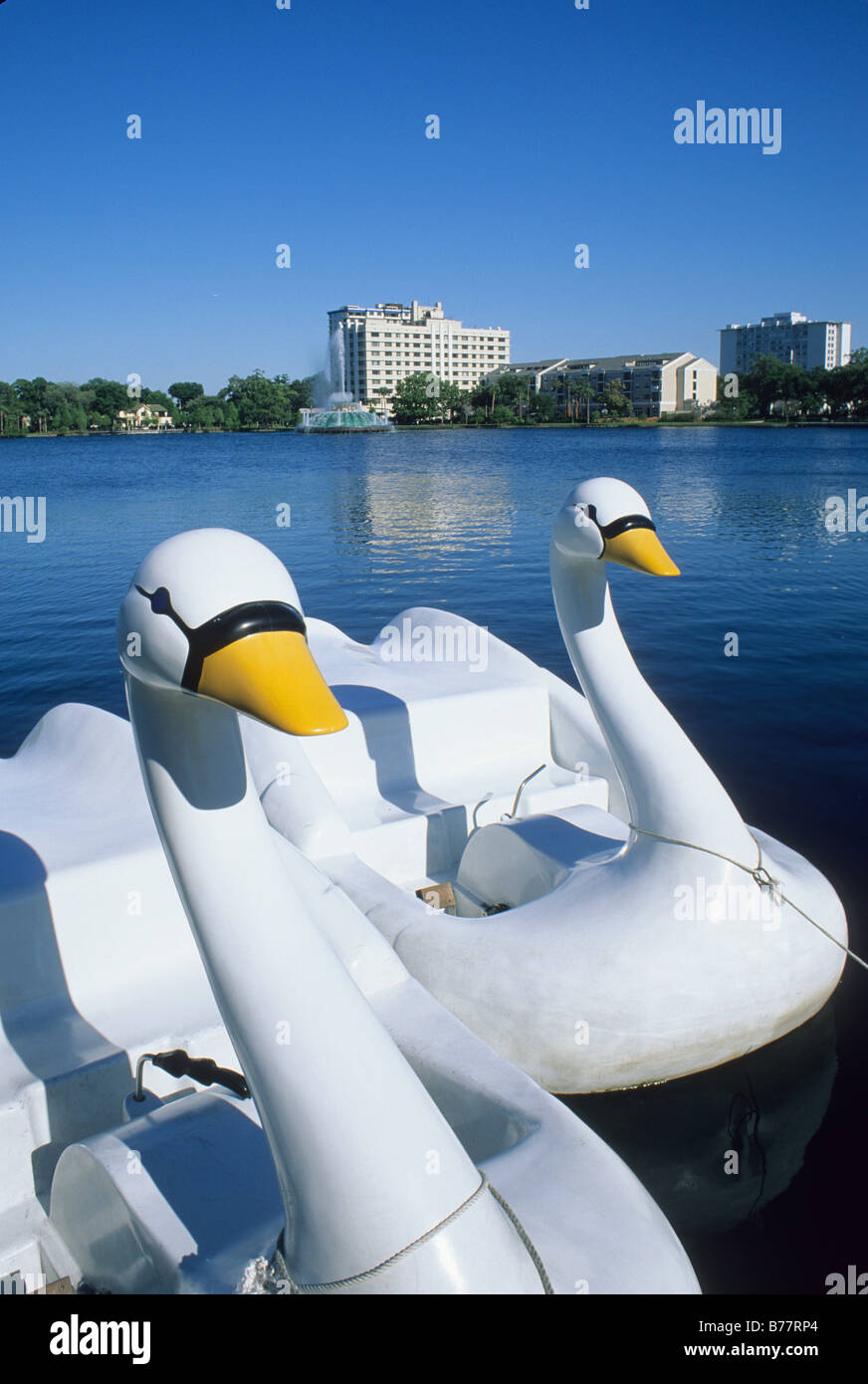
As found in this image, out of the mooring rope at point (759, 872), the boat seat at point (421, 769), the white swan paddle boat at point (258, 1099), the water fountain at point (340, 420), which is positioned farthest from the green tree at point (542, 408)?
the white swan paddle boat at point (258, 1099)

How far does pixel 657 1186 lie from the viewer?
482 cm

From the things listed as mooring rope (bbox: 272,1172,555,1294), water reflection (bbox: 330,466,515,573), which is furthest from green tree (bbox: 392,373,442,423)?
mooring rope (bbox: 272,1172,555,1294)

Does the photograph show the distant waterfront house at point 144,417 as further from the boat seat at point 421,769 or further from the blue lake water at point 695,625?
the boat seat at point 421,769

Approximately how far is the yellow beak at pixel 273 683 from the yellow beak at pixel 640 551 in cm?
310

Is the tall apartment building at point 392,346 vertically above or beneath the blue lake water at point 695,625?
above

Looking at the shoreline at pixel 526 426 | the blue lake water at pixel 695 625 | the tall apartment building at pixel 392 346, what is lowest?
the blue lake water at pixel 695 625

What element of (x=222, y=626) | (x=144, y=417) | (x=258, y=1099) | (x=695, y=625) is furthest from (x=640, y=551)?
(x=144, y=417)

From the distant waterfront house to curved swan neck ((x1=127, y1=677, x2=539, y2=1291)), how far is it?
105 meters

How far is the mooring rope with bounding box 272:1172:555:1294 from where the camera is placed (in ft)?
8.46

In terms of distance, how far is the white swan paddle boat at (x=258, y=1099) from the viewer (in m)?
2.46

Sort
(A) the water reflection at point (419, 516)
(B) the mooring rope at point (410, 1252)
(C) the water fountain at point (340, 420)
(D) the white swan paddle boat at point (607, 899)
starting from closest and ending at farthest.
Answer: (B) the mooring rope at point (410, 1252) < (D) the white swan paddle boat at point (607, 899) < (A) the water reflection at point (419, 516) < (C) the water fountain at point (340, 420)

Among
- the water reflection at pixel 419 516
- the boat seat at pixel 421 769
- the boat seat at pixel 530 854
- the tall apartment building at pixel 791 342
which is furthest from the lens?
the tall apartment building at pixel 791 342

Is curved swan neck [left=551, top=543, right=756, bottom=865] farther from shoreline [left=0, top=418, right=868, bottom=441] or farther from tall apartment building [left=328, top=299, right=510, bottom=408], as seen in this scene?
tall apartment building [left=328, top=299, right=510, bottom=408]
